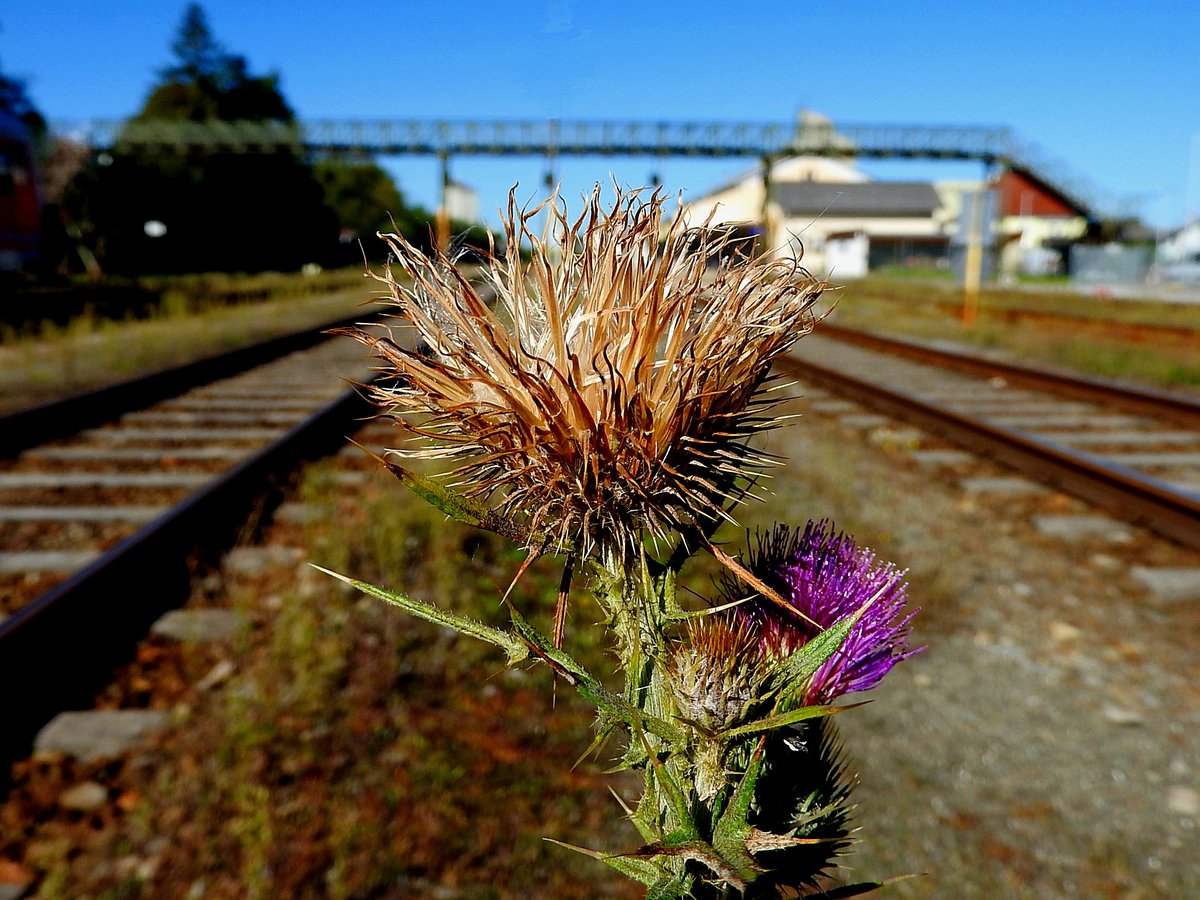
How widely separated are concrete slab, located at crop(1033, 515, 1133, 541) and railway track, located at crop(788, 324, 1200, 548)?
0.15 metres

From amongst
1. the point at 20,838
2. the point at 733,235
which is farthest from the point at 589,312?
the point at 20,838

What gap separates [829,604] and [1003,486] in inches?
274

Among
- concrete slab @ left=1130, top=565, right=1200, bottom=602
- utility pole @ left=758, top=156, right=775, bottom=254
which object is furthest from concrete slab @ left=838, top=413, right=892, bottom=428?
concrete slab @ left=1130, top=565, right=1200, bottom=602

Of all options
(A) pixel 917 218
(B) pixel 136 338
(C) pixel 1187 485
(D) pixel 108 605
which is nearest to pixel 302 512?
(D) pixel 108 605

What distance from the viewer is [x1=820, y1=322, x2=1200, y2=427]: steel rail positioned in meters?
9.88

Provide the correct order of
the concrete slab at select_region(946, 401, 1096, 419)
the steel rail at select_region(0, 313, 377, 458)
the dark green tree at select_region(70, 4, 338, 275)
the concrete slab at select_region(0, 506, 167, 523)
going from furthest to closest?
the dark green tree at select_region(70, 4, 338, 275) < the concrete slab at select_region(946, 401, 1096, 419) < the steel rail at select_region(0, 313, 377, 458) < the concrete slab at select_region(0, 506, 167, 523)

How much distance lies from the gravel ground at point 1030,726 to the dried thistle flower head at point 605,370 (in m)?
1.17

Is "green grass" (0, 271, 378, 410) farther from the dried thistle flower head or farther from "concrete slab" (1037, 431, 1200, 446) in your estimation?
"concrete slab" (1037, 431, 1200, 446)

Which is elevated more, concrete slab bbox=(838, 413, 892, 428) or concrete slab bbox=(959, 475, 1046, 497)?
concrete slab bbox=(838, 413, 892, 428)

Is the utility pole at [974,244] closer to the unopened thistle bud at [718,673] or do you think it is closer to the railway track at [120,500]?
the railway track at [120,500]

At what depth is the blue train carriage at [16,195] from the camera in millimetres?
25703

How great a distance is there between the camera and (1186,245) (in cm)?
8669

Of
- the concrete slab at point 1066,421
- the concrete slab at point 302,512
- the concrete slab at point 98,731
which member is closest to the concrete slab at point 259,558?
the concrete slab at point 302,512

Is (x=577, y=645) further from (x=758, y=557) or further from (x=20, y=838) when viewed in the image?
(x=758, y=557)
